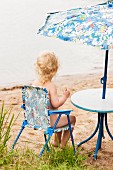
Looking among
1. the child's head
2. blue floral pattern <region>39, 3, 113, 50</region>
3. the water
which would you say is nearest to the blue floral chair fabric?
the child's head

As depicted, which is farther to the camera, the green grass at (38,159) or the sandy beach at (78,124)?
the sandy beach at (78,124)

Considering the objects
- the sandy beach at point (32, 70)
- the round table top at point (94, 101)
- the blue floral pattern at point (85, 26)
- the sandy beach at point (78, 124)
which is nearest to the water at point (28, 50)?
the sandy beach at point (32, 70)

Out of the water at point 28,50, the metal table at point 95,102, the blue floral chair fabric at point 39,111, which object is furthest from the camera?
the water at point 28,50

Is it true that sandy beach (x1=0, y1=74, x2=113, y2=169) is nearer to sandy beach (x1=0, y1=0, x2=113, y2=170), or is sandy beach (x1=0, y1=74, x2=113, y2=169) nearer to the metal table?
sandy beach (x1=0, y1=0, x2=113, y2=170)

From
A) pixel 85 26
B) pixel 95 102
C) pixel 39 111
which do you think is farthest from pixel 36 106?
pixel 85 26

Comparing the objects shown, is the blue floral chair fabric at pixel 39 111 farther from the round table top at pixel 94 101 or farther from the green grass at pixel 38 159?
the round table top at pixel 94 101

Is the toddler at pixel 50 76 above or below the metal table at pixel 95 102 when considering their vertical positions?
above

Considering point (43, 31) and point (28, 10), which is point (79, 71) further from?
point (28, 10)

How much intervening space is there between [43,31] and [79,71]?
550 centimetres

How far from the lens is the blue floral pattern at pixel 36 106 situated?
5.04 meters

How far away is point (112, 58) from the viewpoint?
11.9 metres

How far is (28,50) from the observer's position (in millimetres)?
12172

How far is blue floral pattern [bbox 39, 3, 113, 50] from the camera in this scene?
4723 millimetres

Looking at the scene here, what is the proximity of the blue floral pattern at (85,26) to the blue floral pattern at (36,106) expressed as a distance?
581 mm
